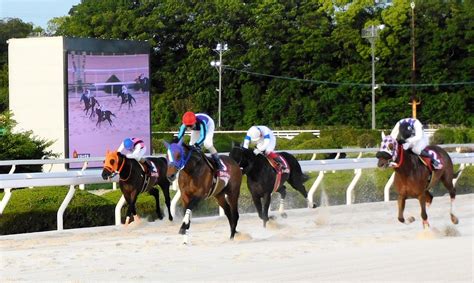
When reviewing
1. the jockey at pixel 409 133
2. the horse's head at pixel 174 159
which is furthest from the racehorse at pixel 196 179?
the jockey at pixel 409 133

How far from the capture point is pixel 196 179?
8.93 meters

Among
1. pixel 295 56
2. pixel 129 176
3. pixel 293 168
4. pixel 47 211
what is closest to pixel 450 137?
pixel 295 56

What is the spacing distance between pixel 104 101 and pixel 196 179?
13.3m

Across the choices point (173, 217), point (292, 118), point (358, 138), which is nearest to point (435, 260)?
point (173, 217)

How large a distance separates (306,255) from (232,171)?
5.56ft

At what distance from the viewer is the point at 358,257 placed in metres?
7.73

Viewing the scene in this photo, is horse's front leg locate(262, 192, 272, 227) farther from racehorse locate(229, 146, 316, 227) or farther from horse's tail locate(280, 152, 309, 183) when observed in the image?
horse's tail locate(280, 152, 309, 183)

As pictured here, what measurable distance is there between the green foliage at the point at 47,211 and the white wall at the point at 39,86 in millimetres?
9696

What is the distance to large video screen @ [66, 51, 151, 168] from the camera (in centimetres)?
2134

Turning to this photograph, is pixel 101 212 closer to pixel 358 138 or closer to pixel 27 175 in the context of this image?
pixel 27 175

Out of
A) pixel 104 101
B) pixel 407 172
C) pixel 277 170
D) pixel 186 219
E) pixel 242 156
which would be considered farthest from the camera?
pixel 104 101

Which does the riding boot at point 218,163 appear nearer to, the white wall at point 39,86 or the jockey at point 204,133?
the jockey at point 204,133

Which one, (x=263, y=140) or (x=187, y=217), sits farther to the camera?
(x=263, y=140)

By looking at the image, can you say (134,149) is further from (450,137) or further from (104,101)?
(450,137)
